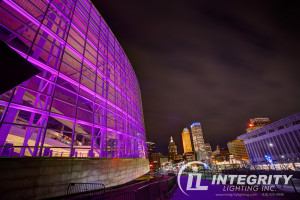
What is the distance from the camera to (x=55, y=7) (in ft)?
55.2

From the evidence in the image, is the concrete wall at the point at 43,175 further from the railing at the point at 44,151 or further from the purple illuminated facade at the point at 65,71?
the purple illuminated facade at the point at 65,71

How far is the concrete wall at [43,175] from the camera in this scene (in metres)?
8.37

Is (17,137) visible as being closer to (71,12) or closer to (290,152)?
(71,12)

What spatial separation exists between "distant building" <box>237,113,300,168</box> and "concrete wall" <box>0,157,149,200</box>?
3217 inches

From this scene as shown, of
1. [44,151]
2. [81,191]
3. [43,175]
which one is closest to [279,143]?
[81,191]

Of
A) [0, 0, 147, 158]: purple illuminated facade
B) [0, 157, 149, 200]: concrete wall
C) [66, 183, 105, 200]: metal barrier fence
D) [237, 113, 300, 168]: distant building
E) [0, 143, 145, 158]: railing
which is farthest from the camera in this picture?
[237, 113, 300, 168]: distant building

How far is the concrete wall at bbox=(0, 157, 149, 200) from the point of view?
837cm

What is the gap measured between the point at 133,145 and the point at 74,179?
58.7 ft

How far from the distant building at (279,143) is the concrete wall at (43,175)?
8171 cm

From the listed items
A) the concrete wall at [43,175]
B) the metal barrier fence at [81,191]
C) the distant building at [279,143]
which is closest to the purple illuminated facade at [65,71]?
the concrete wall at [43,175]

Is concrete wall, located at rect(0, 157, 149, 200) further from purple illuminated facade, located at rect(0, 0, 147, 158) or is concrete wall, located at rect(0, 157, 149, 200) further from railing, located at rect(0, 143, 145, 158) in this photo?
purple illuminated facade, located at rect(0, 0, 147, 158)

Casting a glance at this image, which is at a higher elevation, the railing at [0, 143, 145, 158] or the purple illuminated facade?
the purple illuminated facade

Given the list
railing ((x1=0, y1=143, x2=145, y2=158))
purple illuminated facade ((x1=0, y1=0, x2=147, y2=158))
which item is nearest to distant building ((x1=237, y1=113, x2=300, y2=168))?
railing ((x1=0, y1=143, x2=145, y2=158))

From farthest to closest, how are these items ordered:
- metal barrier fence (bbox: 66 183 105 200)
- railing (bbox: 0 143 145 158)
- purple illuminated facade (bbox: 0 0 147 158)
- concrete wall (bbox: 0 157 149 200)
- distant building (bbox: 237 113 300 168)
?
distant building (bbox: 237 113 300 168), purple illuminated facade (bbox: 0 0 147 158), railing (bbox: 0 143 145 158), metal barrier fence (bbox: 66 183 105 200), concrete wall (bbox: 0 157 149 200)
